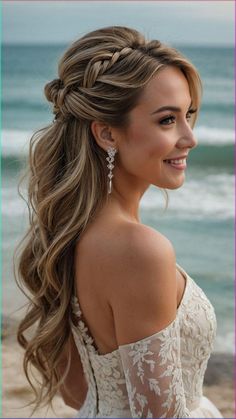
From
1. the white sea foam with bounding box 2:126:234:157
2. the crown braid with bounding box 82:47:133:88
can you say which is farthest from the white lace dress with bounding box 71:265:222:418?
the white sea foam with bounding box 2:126:234:157

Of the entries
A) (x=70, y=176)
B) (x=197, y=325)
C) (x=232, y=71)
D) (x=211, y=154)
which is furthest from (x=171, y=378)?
(x=232, y=71)

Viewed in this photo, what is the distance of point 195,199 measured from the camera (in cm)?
1317

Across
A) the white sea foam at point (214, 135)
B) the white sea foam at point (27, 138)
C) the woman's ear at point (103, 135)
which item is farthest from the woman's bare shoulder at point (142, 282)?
the white sea foam at point (214, 135)

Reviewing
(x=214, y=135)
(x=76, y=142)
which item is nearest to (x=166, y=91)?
(x=76, y=142)

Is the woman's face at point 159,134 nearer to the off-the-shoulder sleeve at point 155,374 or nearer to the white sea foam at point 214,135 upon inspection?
the off-the-shoulder sleeve at point 155,374

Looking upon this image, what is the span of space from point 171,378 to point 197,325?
31 centimetres

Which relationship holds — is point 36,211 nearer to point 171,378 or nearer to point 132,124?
point 132,124

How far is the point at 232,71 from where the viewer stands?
27250mm

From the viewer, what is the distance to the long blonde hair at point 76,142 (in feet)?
8.27

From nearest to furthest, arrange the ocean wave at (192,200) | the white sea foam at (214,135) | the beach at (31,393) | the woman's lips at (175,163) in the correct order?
the woman's lips at (175,163), the beach at (31,393), the ocean wave at (192,200), the white sea foam at (214,135)

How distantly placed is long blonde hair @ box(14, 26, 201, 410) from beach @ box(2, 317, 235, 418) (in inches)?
88.1

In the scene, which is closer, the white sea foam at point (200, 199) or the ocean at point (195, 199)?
the ocean at point (195, 199)

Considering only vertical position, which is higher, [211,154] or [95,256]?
[95,256]

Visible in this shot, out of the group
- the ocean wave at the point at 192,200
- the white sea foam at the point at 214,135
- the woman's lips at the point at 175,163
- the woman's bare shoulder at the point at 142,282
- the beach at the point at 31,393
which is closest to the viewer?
the woman's bare shoulder at the point at 142,282
